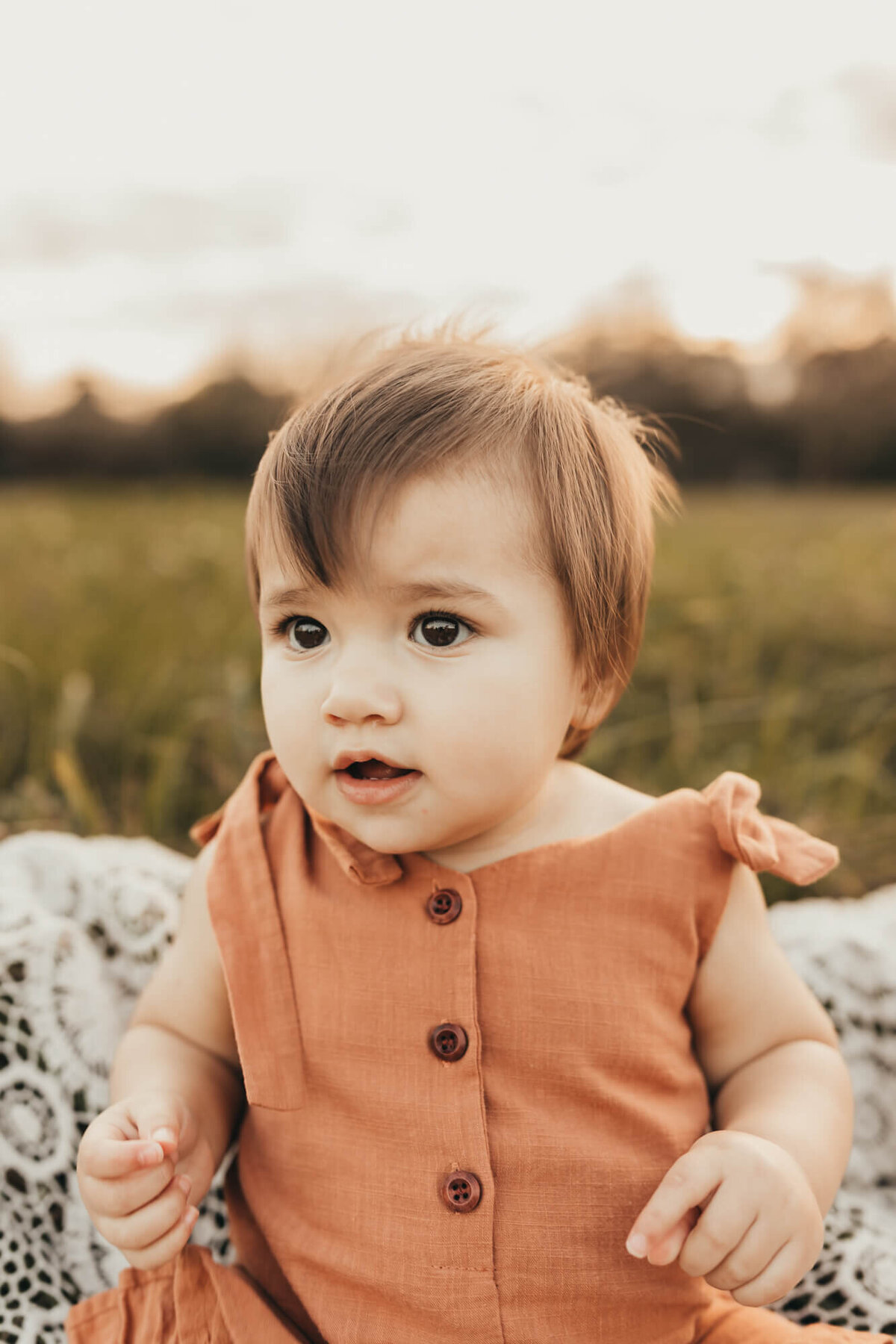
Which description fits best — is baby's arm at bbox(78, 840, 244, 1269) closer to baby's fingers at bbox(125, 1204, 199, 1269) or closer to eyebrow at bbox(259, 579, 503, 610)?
baby's fingers at bbox(125, 1204, 199, 1269)

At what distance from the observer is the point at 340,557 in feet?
3.89

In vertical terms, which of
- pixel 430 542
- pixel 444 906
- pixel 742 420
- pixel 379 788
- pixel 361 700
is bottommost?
pixel 742 420

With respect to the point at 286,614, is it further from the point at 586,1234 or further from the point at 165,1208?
the point at 586,1234

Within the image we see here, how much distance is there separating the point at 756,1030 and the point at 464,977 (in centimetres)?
38

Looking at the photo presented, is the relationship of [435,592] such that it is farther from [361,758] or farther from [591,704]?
[591,704]

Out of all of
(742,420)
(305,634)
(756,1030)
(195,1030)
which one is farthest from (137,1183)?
(742,420)

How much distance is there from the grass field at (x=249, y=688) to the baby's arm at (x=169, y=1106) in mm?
754

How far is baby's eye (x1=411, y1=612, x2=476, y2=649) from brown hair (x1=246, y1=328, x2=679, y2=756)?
0.33 feet

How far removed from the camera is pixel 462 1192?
1236 millimetres

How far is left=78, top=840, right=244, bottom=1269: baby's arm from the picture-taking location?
1221 millimetres

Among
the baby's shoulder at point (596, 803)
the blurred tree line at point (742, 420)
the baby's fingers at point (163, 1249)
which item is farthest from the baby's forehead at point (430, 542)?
the blurred tree line at point (742, 420)

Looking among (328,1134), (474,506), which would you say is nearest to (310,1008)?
(328,1134)

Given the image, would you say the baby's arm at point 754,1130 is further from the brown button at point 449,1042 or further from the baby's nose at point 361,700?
the baby's nose at point 361,700

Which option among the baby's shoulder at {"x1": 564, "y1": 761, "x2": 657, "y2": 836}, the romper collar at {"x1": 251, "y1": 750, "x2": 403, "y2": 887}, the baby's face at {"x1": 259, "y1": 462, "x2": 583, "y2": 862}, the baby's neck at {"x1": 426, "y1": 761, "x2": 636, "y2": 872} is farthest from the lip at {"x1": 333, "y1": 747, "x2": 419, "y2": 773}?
the baby's shoulder at {"x1": 564, "y1": 761, "x2": 657, "y2": 836}
